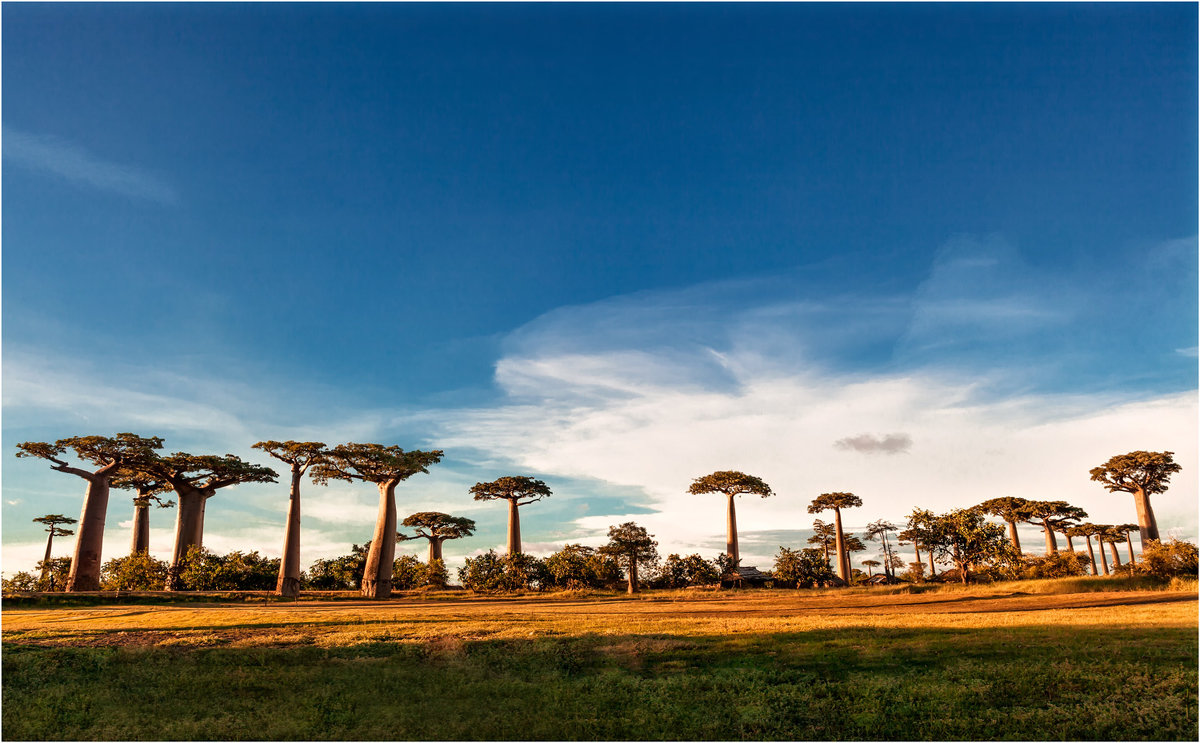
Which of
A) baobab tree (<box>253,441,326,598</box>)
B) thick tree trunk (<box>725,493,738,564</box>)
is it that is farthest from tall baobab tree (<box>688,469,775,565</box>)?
baobab tree (<box>253,441,326,598</box>)

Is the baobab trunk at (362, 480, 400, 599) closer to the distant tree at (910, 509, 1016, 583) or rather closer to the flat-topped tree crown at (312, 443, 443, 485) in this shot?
the flat-topped tree crown at (312, 443, 443, 485)

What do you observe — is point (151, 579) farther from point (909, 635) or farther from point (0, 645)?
point (909, 635)

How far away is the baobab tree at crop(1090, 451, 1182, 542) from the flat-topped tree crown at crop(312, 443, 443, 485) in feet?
207

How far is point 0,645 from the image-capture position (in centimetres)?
1641

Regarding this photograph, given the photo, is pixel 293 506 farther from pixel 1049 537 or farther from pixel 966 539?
pixel 1049 537

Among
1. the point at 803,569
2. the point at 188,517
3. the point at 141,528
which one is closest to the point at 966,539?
the point at 803,569

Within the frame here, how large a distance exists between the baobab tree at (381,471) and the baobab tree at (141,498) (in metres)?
15.0

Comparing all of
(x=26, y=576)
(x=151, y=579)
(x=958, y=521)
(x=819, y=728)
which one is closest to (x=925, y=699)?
(x=819, y=728)

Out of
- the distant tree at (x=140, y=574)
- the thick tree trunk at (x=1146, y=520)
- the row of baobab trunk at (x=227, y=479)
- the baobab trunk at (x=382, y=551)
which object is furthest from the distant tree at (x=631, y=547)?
the thick tree trunk at (x=1146, y=520)

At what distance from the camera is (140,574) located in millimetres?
41844

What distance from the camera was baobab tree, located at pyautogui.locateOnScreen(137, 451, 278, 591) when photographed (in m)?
51.8

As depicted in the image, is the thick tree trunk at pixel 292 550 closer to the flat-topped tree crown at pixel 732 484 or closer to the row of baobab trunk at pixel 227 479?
the row of baobab trunk at pixel 227 479

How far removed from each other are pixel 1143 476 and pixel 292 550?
74.0 m

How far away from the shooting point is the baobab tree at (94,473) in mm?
46250
